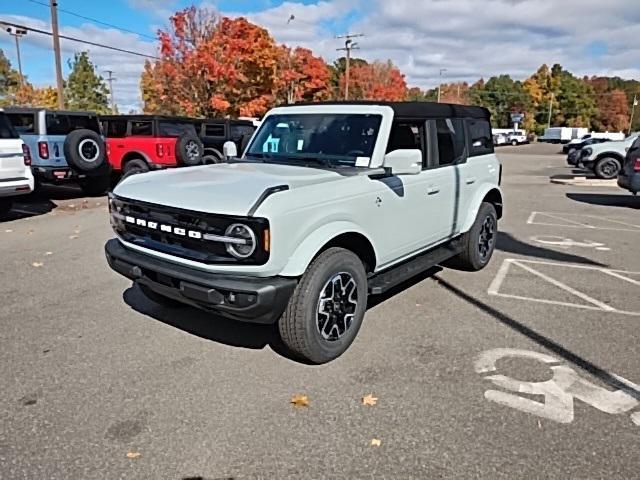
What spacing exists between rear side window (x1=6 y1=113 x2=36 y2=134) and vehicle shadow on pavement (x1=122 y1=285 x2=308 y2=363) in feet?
26.9

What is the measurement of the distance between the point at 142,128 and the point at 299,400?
1124cm

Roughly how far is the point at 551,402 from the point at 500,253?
13.6 ft

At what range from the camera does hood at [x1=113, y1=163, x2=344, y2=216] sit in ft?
10.5

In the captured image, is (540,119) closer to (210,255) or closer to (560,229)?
(560,229)

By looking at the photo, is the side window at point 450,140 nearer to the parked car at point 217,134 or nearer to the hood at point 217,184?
the hood at point 217,184

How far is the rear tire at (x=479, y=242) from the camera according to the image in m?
5.73

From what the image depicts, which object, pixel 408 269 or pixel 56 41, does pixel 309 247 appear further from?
pixel 56 41

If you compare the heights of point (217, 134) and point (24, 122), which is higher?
point (24, 122)

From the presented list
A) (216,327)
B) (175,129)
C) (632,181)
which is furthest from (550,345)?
(175,129)

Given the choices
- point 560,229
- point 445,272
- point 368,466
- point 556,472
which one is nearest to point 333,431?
point 368,466

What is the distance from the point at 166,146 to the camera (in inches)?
484

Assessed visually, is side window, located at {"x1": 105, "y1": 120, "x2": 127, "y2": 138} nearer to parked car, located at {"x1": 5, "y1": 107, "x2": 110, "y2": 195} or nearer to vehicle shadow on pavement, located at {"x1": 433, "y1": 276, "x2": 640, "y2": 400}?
parked car, located at {"x1": 5, "y1": 107, "x2": 110, "y2": 195}

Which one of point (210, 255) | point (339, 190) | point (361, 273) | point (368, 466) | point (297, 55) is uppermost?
point (297, 55)

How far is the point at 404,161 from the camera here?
157 inches
